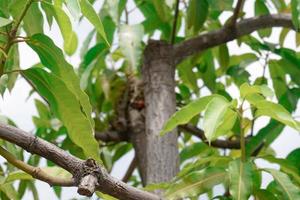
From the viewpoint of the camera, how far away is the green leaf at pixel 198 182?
2.71ft

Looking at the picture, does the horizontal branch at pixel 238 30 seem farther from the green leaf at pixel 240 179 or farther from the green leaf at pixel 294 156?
the green leaf at pixel 240 179

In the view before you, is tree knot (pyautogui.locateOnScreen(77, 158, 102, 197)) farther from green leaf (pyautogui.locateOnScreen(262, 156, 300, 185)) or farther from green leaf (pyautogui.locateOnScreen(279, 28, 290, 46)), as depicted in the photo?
green leaf (pyautogui.locateOnScreen(279, 28, 290, 46))

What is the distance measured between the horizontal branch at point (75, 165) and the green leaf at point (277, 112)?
0.22m

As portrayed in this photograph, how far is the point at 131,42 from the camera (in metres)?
1.16

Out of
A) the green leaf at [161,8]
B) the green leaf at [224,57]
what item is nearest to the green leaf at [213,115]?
the green leaf at [161,8]

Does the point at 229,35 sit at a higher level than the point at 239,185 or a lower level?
higher

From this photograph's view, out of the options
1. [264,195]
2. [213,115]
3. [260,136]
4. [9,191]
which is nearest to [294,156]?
[260,136]

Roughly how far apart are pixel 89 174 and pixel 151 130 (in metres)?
0.57

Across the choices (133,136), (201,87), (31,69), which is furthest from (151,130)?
(31,69)

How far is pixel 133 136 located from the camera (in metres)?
1.28

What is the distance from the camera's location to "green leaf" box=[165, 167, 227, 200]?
82 cm

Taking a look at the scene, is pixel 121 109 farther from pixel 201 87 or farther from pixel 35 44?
pixel 35 44

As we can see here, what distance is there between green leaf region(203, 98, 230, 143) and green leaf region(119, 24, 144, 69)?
1.30 ft

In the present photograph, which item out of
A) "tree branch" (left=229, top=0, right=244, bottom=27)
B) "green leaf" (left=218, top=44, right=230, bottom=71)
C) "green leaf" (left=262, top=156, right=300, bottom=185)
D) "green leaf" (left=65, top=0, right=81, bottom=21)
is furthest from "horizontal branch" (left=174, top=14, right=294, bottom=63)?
"green leaf" (left=65, top=0, right=81, bottom=21)
